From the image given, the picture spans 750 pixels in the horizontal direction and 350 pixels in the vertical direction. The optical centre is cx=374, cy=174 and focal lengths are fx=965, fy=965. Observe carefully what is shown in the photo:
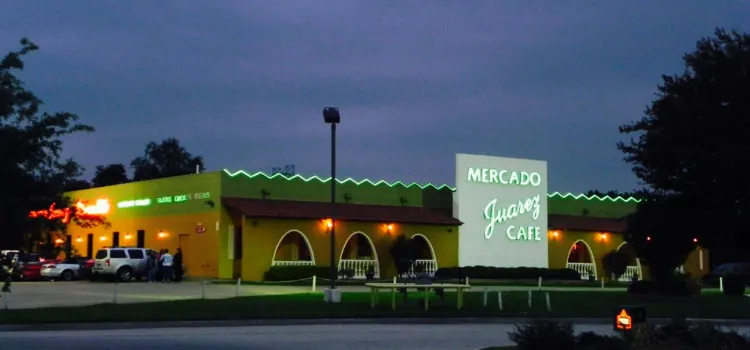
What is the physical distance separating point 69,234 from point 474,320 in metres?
41.6

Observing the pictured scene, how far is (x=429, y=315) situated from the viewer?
2556 centimetres

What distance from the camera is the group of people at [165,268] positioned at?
143ft

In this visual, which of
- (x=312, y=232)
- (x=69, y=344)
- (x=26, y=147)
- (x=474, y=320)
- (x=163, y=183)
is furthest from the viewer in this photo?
(x=163, y=183)

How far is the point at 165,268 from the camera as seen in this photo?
143ft

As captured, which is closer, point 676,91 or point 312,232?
point 676,91

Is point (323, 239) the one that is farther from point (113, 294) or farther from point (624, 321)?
point (624, 321)

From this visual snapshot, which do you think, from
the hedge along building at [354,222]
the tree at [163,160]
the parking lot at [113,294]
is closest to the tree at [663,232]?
the parking lot at [113,294]

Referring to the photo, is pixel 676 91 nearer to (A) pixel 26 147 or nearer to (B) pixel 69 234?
(A) pixel 26 147

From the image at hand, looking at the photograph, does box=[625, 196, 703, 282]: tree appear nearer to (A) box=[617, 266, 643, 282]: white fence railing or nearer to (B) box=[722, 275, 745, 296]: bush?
(B) box=[722, 275, 745, 296]: bush

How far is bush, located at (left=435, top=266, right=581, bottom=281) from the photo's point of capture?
50375 millimetres

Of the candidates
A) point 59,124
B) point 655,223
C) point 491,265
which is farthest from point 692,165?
point 491,265

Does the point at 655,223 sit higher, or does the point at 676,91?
the point at 676,91

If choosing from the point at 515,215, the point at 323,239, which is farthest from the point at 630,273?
the point at 323,239

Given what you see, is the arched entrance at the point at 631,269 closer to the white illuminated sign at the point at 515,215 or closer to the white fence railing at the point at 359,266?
Answer: the white illuminated sign at the point at 515,215
